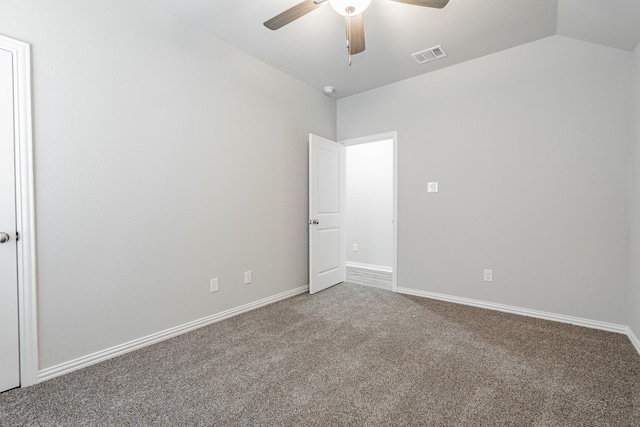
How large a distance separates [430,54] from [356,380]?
120 inches

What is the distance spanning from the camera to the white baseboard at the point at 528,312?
250cm

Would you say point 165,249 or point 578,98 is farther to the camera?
point 578,98

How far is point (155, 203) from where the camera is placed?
2.29m

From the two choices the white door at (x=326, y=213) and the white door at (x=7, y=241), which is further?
the white door at (x=326, y=213)

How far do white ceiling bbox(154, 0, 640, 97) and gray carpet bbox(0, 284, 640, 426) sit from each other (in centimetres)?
244

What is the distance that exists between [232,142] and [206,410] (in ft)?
7.17

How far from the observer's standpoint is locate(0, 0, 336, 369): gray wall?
1.82m

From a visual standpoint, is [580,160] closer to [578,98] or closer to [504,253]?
[578,98]

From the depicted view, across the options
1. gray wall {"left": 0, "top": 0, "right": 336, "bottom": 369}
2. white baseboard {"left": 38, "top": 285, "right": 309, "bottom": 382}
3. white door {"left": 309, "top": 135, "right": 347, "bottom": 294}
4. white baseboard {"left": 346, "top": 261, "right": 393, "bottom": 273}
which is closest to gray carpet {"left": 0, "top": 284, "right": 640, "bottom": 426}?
white baseboard {"left": 38, "top": 285, "right": 309, "bottom": 382}

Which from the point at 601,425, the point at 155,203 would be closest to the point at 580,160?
the point at 601,425

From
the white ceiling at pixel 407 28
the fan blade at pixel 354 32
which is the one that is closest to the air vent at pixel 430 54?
the white ceiling at pixel 407 28

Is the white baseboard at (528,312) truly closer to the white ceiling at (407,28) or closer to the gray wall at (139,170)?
the gray wall at (139,170)

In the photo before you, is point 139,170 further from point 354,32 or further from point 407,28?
point 407,28

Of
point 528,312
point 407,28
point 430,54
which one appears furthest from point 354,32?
point 528,312
